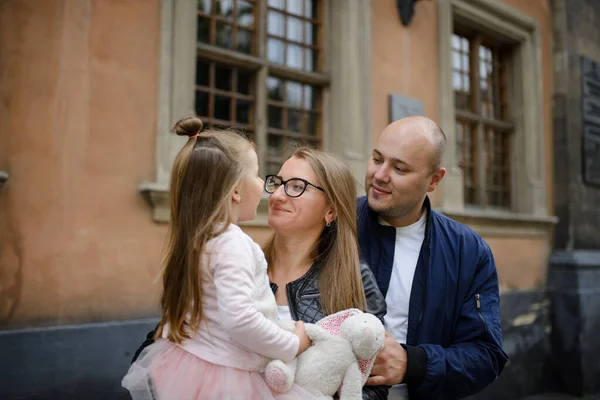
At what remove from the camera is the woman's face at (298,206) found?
1.90m

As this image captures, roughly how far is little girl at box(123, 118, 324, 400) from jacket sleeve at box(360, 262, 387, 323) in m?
0.32

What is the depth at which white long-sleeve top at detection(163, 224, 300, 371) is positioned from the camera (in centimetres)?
152

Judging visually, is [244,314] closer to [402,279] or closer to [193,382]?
[193,382]

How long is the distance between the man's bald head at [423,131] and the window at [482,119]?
169 inches

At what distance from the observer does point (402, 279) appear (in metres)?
2.20

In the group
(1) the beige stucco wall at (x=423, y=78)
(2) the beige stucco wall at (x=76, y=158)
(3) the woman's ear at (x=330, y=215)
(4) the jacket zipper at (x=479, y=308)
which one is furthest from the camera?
(1) the beige stucco wall at (x=423, y=78)

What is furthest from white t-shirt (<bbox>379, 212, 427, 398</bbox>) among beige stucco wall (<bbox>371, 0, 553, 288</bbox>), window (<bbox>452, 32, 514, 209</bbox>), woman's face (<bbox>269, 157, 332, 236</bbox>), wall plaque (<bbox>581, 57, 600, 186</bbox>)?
wall plaque (<bbox>581, 57, 600, 186</bbox>)

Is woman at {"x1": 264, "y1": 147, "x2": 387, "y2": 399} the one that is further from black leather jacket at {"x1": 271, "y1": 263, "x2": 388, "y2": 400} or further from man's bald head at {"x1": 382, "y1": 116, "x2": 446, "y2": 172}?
man's bald head at {"x1": 382, "y1": 116, "x2": 446, "y2": 172}

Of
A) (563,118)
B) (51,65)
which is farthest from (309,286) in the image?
(563,118)

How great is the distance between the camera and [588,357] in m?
6.54

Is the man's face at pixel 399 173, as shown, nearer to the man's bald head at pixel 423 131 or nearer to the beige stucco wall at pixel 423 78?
the man's bald head at pixel 423 131

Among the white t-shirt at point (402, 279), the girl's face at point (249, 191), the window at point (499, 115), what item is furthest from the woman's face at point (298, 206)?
the window at point (499, 115)

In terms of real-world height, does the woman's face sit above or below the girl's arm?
above

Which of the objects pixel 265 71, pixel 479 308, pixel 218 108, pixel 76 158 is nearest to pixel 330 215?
pixel 479 308
